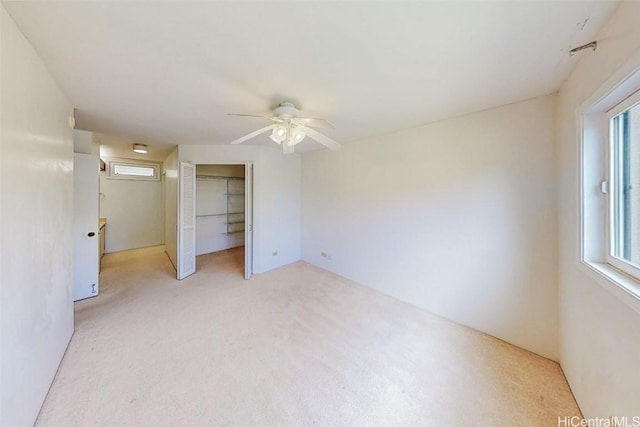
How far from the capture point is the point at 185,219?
145 inches

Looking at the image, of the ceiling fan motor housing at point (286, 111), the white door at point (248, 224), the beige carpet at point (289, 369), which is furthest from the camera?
the white door at point (248, 224)

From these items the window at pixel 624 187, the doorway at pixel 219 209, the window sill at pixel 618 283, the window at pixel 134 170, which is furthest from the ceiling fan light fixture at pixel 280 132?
the window at pixel 134 170

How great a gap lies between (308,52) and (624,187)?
198cm

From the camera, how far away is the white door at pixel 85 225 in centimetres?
296

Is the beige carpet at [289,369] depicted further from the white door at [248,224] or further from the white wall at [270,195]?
the white wall at [270,195]

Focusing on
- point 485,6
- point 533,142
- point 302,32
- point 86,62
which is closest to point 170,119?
point 86,62

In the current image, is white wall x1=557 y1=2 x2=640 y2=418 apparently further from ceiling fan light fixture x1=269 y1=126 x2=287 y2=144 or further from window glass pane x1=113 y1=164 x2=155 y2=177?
window glass pane x1=113 y1=164 x2=155 y2=177

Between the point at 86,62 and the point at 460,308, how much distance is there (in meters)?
3.77

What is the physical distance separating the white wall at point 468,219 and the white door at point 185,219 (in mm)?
2633

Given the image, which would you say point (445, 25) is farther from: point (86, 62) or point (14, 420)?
point (14, 420)

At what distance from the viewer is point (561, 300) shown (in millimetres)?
1780

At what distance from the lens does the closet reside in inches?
210

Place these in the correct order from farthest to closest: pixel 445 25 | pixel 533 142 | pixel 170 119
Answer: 1. pixel 170 119
2. pixel 533 142
3. pixel 445 25

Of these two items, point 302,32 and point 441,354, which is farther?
point 441,354
